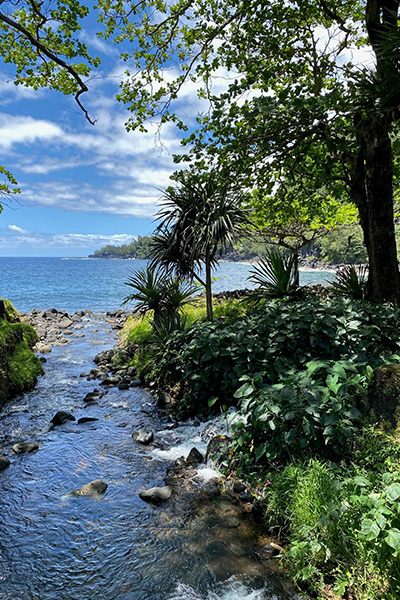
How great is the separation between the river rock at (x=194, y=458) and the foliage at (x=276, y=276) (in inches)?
166

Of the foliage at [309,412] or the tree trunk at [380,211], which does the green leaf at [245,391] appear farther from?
the tree trunk at [380,211]

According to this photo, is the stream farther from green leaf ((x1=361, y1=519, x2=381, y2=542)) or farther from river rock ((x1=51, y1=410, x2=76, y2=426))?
green leaf ((x1=361, y1=519, x2=381, y2=542))

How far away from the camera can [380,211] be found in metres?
7.45

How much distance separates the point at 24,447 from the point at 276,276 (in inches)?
237

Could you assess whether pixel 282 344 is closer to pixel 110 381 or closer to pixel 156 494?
pixel 156 494

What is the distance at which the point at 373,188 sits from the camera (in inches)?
293

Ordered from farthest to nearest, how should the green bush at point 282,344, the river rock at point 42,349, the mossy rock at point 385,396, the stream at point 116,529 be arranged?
the river rock at point 42,349, the green bush at point 282,344, the mossy rock at point 385,396, the stream at point 116,529

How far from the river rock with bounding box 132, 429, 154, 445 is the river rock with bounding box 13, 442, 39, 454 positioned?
152cm

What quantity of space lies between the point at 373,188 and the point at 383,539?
6.79 meters

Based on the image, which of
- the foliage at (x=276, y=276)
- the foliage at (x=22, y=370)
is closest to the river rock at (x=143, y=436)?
the foliage at (x=22, y=370)

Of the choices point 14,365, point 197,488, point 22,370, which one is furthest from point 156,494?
point 14,365

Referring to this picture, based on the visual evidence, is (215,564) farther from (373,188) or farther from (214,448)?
(373,188)

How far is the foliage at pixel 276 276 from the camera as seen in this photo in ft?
27.5

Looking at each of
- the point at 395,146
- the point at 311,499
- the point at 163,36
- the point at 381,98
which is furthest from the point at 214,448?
the point at 163,36
